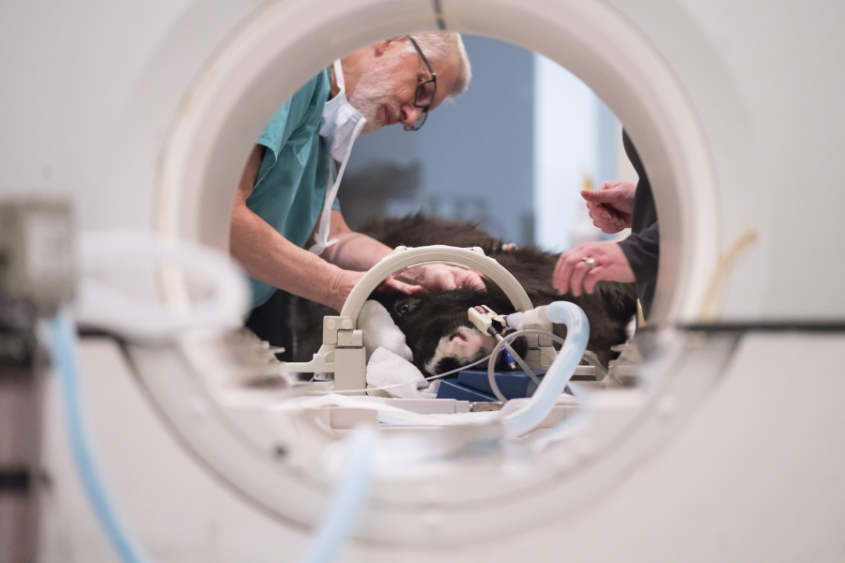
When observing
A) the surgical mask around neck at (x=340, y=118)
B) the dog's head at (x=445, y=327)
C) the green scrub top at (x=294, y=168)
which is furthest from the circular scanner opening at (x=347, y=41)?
the surgical mask around neck at (x=340, y=118)

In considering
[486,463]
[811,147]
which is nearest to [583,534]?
[486,463]

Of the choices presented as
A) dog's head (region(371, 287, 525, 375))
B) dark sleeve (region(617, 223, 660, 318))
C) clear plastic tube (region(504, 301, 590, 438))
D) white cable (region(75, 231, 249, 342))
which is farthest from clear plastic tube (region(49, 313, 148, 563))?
dog's head (region(371, 287, 525, 375))

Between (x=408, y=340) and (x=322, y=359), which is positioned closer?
(x=322, y=359)

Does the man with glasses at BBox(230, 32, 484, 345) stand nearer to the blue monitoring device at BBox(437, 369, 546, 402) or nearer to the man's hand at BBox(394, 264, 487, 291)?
the man's hand at BBox(394, 264, 487, 291)

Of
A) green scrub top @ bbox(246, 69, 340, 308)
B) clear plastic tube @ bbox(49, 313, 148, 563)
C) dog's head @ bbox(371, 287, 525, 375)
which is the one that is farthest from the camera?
dog's head @ bbox(371, 287, 525, 375)

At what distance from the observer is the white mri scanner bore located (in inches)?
14.7

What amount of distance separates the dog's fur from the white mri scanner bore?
799mm

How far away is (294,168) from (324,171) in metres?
0.29

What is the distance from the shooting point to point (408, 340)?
1.27 metres

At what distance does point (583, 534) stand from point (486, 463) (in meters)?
0.09

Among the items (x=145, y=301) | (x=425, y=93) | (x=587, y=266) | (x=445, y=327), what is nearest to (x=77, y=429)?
(x=145, y=301)

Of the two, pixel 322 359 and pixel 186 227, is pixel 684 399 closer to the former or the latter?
pixel 186 227

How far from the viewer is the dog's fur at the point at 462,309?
1.22m

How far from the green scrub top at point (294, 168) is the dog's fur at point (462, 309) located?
0.91 ft
